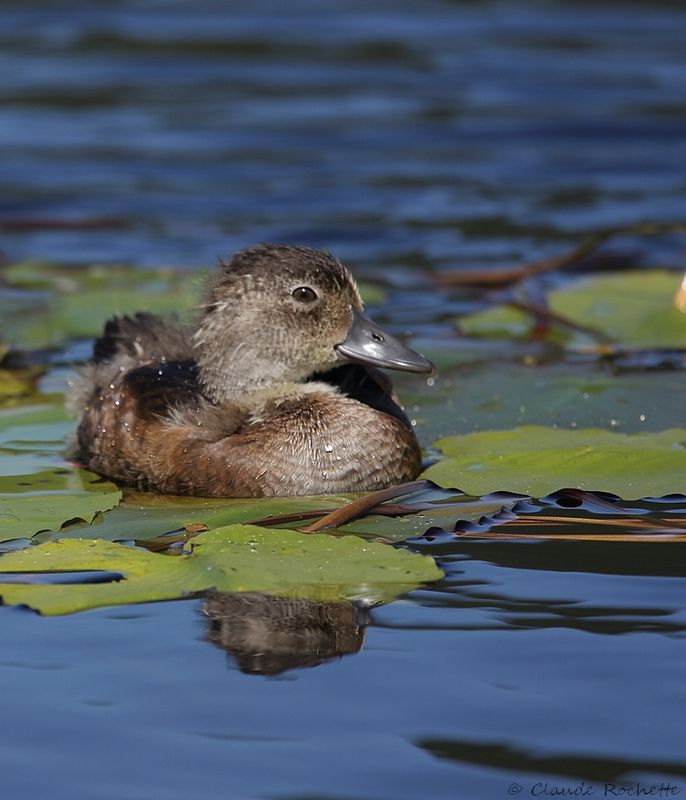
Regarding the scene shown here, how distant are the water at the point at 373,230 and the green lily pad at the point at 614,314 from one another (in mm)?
641

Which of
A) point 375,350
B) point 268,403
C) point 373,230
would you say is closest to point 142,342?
point 268,403

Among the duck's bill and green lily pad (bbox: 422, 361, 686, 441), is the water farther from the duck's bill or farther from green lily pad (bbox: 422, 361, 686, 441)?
the duck's bill

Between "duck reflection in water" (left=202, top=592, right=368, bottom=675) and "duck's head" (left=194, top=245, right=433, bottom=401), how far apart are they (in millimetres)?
1784

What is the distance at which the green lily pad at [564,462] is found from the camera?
610 cm

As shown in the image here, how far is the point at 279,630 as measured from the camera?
4789 millimetres

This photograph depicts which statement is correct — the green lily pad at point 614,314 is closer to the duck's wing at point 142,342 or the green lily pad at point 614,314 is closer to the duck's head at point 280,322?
the duck's wing at point 142,342

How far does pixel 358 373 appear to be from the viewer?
709 centimetres

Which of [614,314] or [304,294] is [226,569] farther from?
[614,314]

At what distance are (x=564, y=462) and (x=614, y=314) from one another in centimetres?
278

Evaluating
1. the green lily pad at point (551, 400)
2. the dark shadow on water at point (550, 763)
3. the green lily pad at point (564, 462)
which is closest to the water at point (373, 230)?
the dark shadow on water at point (550, 763)

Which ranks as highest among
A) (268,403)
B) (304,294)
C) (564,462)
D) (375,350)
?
(304,294)

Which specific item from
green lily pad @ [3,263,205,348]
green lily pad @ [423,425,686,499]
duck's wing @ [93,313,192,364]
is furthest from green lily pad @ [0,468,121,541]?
green lily pad @ [3,263,205,348]

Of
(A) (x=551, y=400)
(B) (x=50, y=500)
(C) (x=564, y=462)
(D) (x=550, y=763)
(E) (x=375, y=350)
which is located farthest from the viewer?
(A) (x=551, y=400)

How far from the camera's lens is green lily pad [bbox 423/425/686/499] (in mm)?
6102
